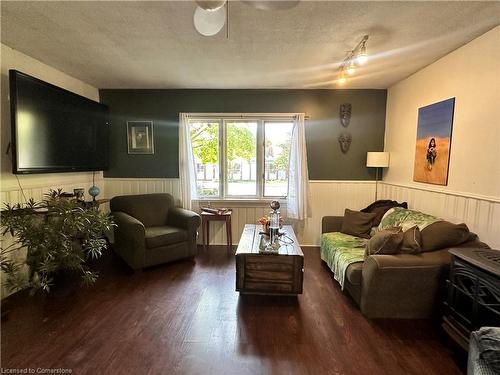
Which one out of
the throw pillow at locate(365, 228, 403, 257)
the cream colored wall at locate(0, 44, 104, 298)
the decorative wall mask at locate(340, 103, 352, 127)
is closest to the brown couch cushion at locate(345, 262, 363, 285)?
the throw pillow at locate(365, 228, 403, 257)

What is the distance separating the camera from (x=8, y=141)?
8.16 ft

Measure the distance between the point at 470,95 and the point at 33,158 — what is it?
422 centimetres

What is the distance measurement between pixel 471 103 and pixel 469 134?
275 mm

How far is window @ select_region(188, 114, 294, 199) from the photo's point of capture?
3965 millimetres

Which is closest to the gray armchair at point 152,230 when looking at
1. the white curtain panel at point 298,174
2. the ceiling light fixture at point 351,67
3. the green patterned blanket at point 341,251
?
the white curtain panel at point 298,174

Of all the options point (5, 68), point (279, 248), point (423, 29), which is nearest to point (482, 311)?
point (279, 248)

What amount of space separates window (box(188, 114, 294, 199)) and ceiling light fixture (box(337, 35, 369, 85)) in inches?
42.2

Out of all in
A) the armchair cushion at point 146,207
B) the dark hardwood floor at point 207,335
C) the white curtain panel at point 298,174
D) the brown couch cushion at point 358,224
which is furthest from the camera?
the white curtain panel at point 298,174

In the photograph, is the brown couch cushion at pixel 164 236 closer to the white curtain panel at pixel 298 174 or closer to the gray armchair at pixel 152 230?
the gray armchair at pixel 152 230

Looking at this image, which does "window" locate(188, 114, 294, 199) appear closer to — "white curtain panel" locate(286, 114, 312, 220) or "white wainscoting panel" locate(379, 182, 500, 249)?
"white curtain panel" locate(286, 114, 312, 220)

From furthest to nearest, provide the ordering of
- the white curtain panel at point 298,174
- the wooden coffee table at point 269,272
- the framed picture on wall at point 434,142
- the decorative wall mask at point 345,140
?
the decorative wall mask at point 345,140, the white curtain panel at point 298,174, the framed picture on wall at point 434,142, the wooden coffee table at point 269,272

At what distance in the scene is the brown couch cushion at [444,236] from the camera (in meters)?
2.14

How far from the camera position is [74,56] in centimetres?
271

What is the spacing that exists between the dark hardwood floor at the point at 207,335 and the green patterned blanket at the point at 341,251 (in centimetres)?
25
